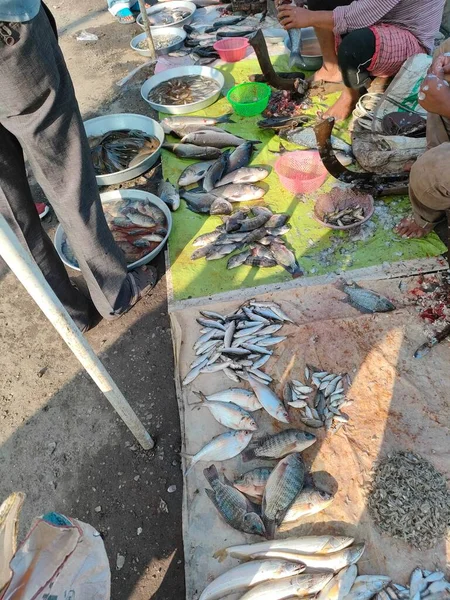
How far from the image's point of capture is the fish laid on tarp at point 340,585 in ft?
6.23

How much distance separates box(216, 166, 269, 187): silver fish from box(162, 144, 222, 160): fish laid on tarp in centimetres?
47

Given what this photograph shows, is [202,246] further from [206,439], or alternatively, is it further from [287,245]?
[206,439]

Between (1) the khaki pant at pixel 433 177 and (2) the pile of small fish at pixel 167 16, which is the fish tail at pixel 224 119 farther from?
(2) the pile of small fish at pixel 167 16

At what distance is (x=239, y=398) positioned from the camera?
2607 mm

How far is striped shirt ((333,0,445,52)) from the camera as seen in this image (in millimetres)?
3992

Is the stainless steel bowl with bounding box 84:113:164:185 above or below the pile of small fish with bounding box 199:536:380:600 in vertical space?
above

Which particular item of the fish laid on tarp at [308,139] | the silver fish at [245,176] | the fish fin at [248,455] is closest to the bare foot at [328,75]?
the fish laid on tarp at [308,139]

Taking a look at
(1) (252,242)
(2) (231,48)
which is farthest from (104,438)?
(2) (231,48)

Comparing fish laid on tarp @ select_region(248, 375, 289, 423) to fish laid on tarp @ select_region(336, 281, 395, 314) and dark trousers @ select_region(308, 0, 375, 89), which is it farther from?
dark trousers @ select_region(308, 0, 375, 89)

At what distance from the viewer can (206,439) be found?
99.8 inches

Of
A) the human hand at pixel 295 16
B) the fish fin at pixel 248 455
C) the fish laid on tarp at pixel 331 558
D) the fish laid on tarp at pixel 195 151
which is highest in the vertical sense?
the human hand at pixel 295 16

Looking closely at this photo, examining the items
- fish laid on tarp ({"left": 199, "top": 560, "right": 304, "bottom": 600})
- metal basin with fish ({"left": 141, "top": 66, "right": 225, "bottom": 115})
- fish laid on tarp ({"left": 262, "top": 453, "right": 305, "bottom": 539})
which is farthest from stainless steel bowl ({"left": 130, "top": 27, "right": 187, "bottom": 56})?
fish laid on tarp ({"left": 199, "top": 560, "right": 304, "bottom": 600})

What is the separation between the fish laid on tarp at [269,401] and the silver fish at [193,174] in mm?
2414

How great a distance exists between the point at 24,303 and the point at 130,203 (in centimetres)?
132
